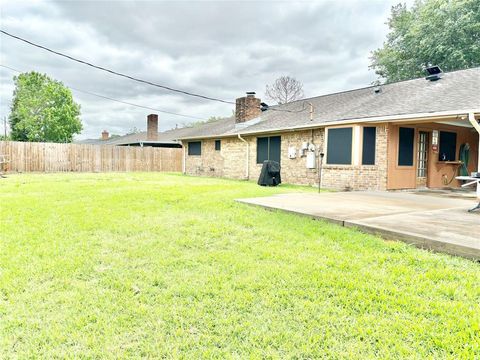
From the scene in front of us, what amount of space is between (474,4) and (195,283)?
75.4ft

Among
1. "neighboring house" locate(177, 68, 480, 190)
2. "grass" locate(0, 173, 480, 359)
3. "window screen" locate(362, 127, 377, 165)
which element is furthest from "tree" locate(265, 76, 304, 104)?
"grass" locate(0, 173, 480, 359)

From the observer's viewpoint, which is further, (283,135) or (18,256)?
(283,135)

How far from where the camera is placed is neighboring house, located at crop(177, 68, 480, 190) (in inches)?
352

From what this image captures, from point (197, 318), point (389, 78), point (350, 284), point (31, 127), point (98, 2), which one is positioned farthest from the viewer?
point (31, 127)

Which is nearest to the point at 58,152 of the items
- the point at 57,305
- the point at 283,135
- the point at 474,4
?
the point at 283,135

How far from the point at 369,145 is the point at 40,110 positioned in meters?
31.7

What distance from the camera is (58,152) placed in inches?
721

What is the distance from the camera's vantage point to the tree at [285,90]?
99.1 ft

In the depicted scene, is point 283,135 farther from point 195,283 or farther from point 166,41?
point 195,283

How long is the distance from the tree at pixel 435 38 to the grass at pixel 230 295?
20.1 metres

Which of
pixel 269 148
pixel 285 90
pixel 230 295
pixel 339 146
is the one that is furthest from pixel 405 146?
pixel 285 90

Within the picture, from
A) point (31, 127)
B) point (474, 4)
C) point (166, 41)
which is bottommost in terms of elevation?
point (31, 127)

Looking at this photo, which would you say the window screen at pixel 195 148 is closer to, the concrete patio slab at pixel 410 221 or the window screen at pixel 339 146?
the window screen at pixel 339 146

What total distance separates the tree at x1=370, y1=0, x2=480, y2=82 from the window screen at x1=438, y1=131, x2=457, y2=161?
35.3 ft
